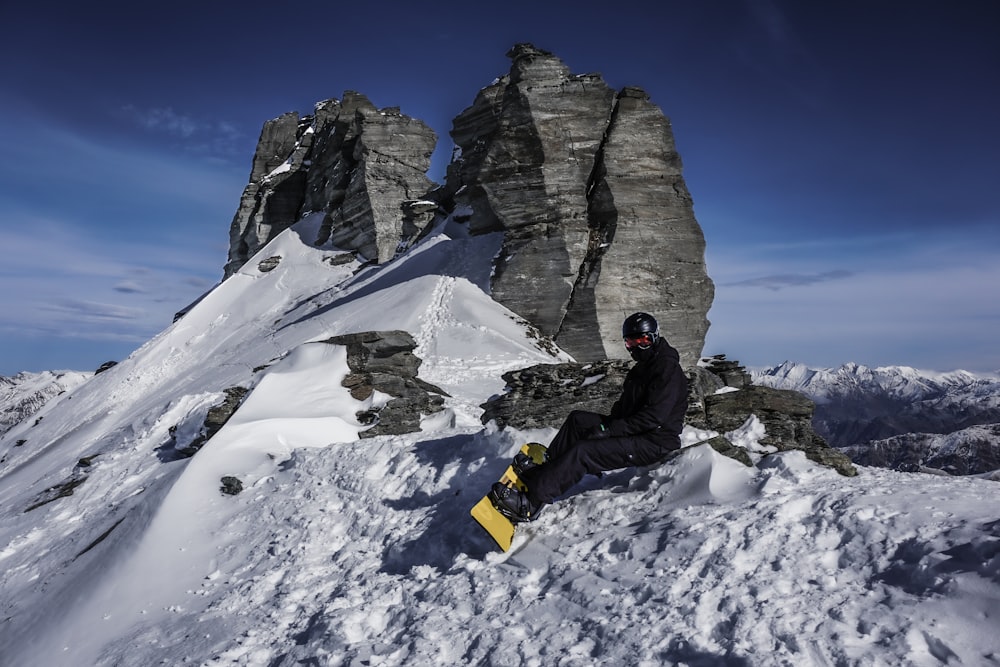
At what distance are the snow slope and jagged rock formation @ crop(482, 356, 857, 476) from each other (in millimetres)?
403

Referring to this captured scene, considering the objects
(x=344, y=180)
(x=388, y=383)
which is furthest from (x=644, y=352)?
(x=344, y=180)

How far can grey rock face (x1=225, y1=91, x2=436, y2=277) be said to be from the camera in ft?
173

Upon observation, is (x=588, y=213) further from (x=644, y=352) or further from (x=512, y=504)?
(x=512, y=504)

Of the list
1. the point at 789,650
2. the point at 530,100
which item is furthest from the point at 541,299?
the point at 789,650

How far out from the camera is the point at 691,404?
10.4m

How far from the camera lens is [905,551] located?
5.21 metres

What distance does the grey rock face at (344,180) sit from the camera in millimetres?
52875

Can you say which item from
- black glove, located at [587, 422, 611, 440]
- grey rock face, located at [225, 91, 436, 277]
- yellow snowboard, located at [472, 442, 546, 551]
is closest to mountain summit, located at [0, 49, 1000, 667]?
yellow snowboard, located at [472, 442, 546, 551]

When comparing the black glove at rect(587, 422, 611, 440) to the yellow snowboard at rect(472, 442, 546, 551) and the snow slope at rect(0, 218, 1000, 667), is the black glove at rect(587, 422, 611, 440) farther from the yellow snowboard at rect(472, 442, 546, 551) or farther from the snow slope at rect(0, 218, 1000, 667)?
the yellow snowboard at rect(472, 442, 546, 551)

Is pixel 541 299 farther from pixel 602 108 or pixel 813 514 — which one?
pixel 813 514

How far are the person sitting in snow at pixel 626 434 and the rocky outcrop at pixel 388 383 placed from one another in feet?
29.3

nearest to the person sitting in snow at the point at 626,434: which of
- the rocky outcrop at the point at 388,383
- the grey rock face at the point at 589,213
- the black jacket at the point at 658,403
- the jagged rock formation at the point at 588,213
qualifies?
the black jacket at the point at 658,403

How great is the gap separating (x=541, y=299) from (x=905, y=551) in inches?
1069

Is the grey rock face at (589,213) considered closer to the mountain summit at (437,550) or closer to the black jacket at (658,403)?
the mountain summit at (437,550)
